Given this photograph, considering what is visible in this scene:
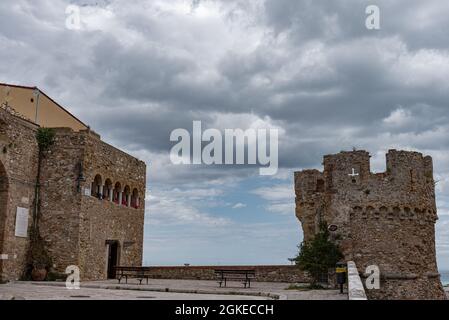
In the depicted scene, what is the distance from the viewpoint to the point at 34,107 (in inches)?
1014

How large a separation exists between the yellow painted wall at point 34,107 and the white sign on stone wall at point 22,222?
569 centimetres

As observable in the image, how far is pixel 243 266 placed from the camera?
24219 millimetres

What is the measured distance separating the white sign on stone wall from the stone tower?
11.8 metres

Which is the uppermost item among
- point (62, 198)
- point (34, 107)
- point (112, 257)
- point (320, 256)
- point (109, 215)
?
point (34, 107)

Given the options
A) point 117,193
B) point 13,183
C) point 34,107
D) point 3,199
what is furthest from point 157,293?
point 34,107

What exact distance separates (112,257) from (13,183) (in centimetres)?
698

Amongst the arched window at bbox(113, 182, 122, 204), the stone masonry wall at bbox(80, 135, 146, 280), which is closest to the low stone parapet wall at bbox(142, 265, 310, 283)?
the stone masonry wall at bbox(80, 135, 146, 280)

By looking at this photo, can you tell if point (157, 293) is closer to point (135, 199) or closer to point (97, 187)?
point (97, 187)

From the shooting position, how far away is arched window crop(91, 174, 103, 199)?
23.4 meters

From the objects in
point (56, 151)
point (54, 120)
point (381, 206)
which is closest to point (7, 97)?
point (54, 120)

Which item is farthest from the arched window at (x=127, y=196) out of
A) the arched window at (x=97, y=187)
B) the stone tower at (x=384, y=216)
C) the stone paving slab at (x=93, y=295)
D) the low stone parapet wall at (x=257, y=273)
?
the stone paving slab at (x=93, y=295)

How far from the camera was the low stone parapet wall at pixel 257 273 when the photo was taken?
2442 centimetres
